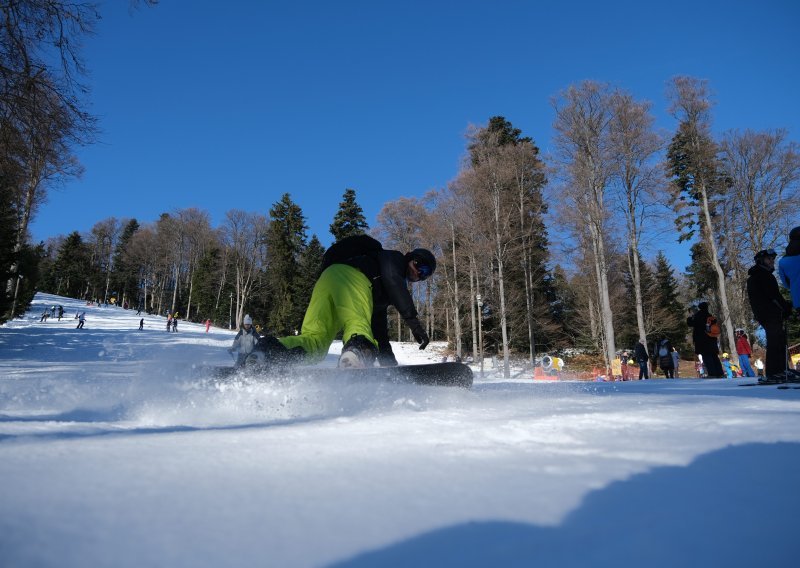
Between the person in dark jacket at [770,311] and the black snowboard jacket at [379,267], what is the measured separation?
3697mm

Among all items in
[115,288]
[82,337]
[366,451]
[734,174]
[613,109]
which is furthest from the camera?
[115,288]

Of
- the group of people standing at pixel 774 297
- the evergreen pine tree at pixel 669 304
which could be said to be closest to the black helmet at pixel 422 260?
the group of people standing at pixel 774 297

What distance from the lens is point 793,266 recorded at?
433cm

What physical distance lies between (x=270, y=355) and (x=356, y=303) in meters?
0.81

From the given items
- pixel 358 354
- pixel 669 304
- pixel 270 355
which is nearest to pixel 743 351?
pixel 358 354

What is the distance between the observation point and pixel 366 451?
119cm

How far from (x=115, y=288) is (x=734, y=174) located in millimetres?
74156

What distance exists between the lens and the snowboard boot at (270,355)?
259 cm

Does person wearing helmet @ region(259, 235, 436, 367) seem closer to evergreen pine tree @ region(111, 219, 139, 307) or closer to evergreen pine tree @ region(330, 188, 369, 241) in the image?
evergreen pine tree @ region(330, 188, 369, 241)

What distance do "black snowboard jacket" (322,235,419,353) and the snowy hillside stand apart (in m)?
1.82

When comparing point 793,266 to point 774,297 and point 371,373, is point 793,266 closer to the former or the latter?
point 774,297

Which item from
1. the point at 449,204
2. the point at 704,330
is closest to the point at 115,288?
the point at 449,204

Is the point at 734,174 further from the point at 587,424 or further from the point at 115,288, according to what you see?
the point at 115,288

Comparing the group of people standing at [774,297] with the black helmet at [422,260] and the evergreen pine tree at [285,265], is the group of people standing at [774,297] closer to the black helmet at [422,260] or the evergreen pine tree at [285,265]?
the black helmet at [422,260]
